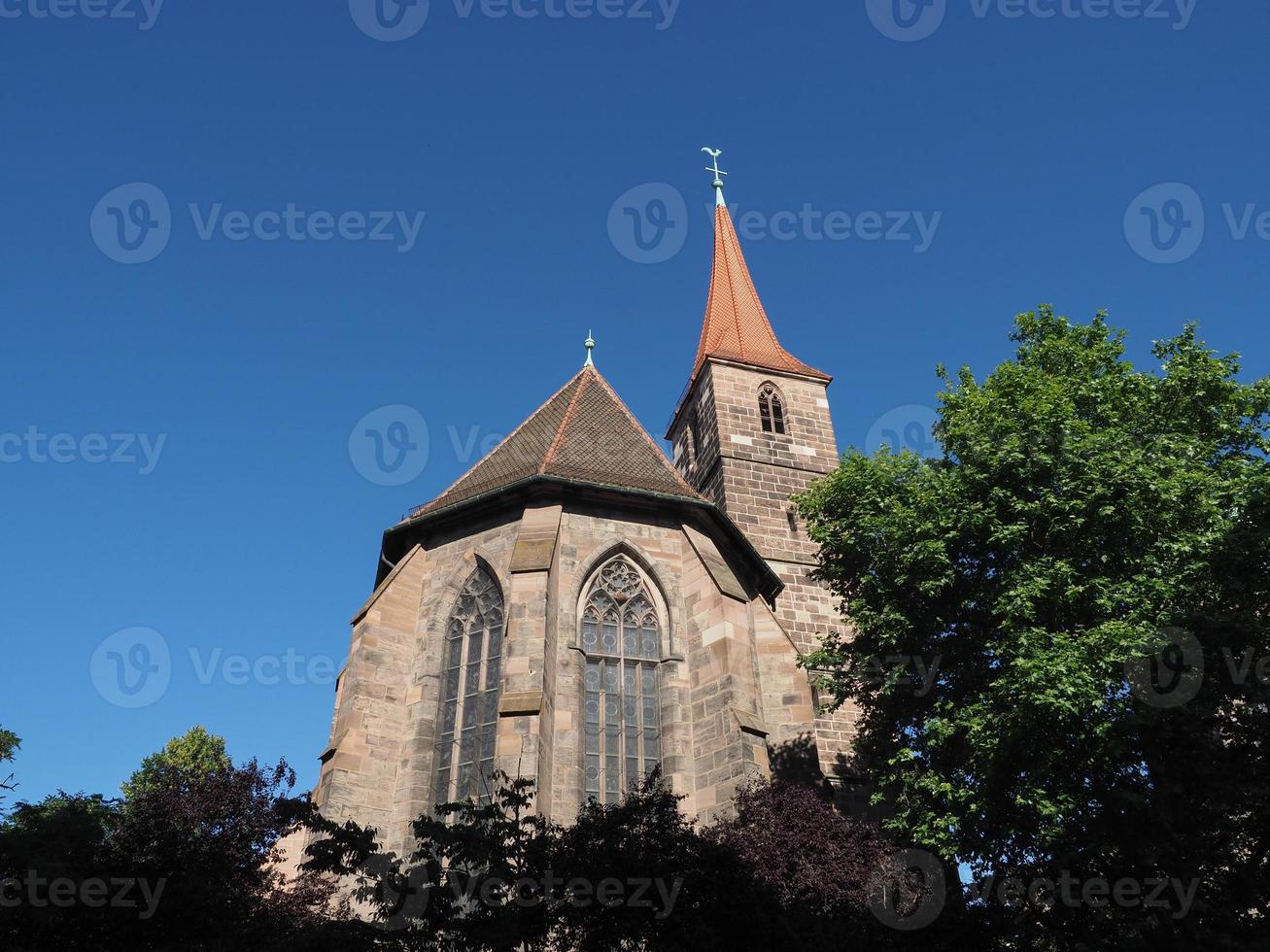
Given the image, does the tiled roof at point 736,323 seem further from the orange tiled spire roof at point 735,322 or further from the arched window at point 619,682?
the arched window at point 619,682

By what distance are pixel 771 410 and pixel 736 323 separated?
174 inches

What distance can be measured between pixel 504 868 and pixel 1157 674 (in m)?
8.07

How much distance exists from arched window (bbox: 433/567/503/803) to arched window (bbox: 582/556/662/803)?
4.48 ft

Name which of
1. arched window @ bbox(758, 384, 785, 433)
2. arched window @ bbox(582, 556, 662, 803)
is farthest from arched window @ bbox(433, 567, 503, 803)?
arched window @ bbox(758, 384, 785, 433)

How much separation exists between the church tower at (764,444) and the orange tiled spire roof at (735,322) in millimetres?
48

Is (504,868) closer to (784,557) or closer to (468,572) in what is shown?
(468,572)

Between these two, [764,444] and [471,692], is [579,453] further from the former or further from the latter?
[764,444]

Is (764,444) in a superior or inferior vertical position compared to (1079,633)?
superior

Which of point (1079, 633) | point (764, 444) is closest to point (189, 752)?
point (764, 444)

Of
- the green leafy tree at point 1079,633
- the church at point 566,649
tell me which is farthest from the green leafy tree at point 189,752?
the green leafy tree at point 1079,633

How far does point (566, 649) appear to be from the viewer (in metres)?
14.4

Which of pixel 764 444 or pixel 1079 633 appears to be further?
pixel 764 444

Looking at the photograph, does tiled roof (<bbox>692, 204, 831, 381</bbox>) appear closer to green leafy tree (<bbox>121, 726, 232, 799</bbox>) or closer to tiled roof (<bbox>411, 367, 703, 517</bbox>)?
tiled roof (<bbox>411, 367, 703, 517</bbox>)

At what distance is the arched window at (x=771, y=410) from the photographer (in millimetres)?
27719
